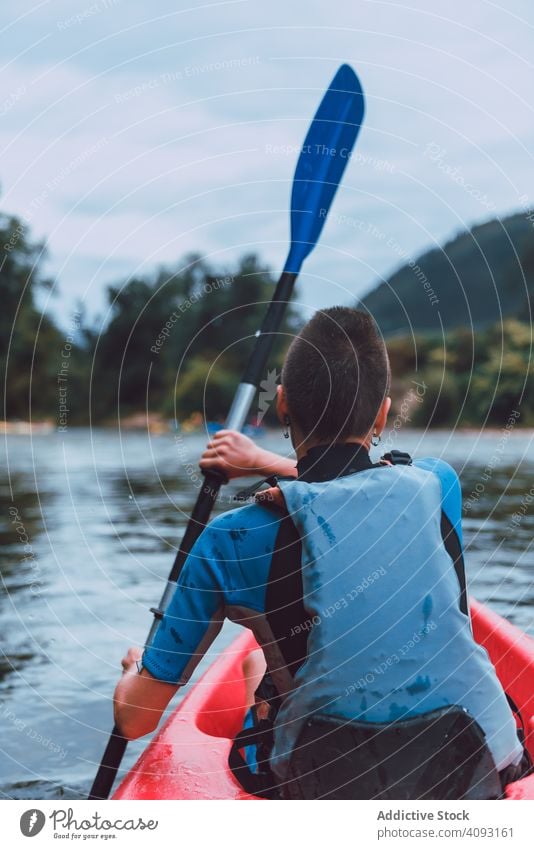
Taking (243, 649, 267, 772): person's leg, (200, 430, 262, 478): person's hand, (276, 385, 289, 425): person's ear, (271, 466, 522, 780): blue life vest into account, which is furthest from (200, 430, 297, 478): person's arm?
(243, 649, 267, 772): person's leg

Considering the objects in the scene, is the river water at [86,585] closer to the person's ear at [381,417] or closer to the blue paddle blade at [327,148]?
the person's ear at [381,417]

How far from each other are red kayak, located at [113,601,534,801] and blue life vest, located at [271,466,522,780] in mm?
342

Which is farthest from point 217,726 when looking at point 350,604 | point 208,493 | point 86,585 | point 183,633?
point 86,585

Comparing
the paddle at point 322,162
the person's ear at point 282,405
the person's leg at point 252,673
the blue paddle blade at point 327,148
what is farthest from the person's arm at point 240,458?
the blue paddle blade at point 327,148

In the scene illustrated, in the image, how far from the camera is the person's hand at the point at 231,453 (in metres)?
1.79

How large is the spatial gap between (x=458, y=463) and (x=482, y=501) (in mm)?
3351

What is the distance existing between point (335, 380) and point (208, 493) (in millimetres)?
690

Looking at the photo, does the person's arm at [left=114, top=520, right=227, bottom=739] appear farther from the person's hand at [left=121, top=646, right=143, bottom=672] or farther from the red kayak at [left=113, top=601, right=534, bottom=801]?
the red kayak at [left=113, top=601, right=534, bottom=801]

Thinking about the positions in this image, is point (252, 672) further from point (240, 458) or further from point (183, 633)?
point (183, 633)

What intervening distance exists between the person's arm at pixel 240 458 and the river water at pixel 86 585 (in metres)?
0.41

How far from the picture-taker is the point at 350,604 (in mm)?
1310

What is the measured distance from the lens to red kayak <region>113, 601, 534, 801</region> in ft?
5.44
